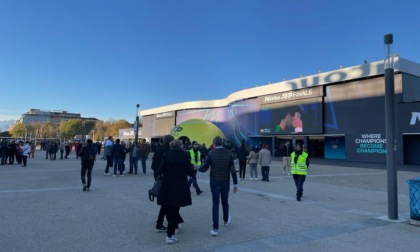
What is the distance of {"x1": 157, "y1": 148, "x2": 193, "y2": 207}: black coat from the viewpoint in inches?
204

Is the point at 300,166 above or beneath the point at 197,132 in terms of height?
beneath

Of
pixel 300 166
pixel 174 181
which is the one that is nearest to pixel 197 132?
pixel 300 166

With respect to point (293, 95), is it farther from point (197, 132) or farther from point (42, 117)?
point (42, 117)

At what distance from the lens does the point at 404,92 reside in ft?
91.1

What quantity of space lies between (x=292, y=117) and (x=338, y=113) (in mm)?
6023

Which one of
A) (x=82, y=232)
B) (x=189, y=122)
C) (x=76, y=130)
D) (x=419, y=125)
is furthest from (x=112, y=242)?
(x=76, y=130)

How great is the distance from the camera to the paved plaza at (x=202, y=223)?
5105 mm

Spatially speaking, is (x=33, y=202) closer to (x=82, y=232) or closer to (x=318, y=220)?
(x=82, y=232)

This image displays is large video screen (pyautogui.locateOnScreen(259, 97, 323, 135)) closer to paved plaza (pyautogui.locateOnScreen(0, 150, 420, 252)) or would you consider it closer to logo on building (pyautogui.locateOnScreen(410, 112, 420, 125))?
logo on building (pyautogui.locateOnScreen(410, 112, 420, 125))

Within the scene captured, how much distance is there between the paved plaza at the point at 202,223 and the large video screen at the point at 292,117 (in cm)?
2507

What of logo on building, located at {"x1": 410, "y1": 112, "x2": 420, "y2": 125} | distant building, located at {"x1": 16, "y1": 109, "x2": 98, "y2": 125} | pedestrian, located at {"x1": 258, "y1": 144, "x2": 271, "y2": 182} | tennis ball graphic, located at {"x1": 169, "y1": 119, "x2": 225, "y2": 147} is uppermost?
distant building, located at {"x1": 16, "y1": 109, "x2": 98, "y2": 125}

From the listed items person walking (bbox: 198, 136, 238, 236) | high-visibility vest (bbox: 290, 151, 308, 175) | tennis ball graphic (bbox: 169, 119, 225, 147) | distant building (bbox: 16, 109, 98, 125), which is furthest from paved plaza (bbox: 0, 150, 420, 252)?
distant building (bbox: 16, 109, 98, 125)

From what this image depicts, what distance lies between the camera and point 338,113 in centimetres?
3256

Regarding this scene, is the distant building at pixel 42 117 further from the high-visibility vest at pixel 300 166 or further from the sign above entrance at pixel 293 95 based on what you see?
the high-visibility vest at pixel 300 166
